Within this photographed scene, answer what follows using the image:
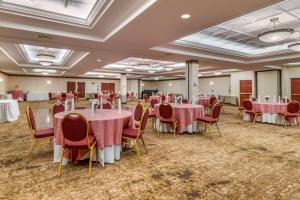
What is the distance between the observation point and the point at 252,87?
15234 mm

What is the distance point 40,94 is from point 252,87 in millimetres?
20991

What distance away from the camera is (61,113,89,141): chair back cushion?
9.02 feet

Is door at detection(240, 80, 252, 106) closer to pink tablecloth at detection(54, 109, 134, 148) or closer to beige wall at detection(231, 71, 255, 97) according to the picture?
beige wall at detection(231, 71, 255, 97)

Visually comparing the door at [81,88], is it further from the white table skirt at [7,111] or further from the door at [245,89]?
the door at [245,89]

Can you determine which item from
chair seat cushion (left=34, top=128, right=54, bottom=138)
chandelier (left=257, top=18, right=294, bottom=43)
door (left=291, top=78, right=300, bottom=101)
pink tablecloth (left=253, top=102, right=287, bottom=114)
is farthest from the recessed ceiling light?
door (left=291, top=78, right=300, bottom=101)

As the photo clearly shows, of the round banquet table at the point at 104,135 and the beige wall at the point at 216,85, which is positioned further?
the beige wall at the point at 216,85

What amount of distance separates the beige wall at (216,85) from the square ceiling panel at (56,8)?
16.9m

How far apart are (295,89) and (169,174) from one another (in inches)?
545

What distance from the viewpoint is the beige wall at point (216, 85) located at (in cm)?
1903

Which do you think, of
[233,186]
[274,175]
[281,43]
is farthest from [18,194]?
[281,43]

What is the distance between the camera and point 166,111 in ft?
17.5

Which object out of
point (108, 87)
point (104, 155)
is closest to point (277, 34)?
point (104, 155)

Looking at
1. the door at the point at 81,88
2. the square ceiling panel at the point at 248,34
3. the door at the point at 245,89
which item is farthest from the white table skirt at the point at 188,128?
the door at the point at 81,88

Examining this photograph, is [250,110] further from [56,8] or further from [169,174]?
[56,8]
